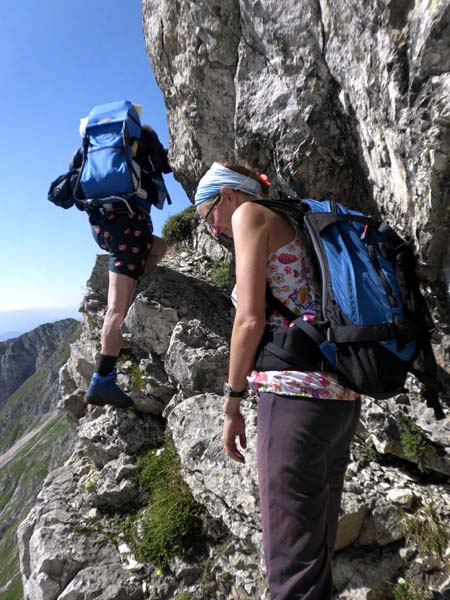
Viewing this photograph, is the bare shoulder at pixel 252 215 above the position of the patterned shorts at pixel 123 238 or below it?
below

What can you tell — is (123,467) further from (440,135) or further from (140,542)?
(440,135)

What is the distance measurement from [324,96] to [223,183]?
3.07 m

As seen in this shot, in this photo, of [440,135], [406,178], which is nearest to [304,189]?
[406,178]

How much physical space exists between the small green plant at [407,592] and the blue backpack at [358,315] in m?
2.54

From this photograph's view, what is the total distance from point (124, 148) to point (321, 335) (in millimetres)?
4989

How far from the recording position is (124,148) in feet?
20.7

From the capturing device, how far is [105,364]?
21.5ft

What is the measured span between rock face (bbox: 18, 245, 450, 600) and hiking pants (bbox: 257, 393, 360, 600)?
7.13ft

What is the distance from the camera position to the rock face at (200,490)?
4.62 m

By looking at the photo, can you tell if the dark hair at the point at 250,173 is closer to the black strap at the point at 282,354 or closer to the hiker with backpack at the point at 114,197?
the black strap at the point at 282,354

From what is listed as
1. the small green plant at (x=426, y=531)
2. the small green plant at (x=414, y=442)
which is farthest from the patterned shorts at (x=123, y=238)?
the small green plant at (x=426, y=531)

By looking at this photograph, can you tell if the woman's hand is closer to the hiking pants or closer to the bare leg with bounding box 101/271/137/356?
the hiking pants

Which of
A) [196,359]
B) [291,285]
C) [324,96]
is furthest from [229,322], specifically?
[291,285]

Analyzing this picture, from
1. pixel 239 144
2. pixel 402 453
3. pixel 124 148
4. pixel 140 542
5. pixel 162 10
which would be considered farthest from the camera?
pixel 162 10
